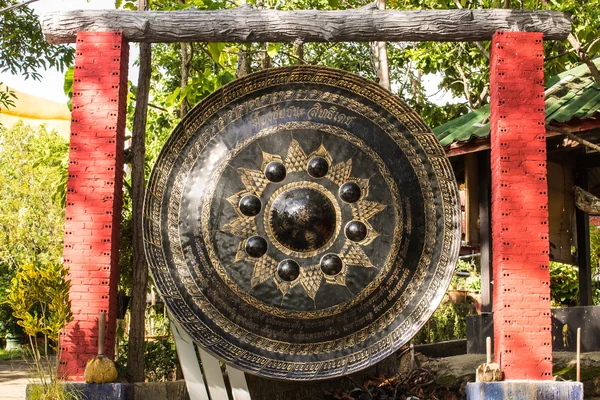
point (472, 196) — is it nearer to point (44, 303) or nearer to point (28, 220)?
point (44, 303)

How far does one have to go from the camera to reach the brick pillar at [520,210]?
25.2 ft

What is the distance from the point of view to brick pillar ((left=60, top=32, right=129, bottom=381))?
7.74m

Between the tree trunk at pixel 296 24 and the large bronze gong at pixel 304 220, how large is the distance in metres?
0.45

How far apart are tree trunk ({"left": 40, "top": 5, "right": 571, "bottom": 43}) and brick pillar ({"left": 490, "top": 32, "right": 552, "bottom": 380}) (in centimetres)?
21

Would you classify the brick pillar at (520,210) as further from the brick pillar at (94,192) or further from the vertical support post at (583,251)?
the vertical support post at (583,251)

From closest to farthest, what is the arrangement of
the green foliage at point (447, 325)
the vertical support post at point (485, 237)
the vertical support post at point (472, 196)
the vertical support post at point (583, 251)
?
1. the vertical support post at point (485, 237)
2. the vertical support post at point (472, 196)
3. the vertical support post at point (583, 251)
4. the green foliage at point (447, 325)

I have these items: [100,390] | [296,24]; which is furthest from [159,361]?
[296,24]

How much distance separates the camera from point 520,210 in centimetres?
795

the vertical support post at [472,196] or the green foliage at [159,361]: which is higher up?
the vertical support post at [472,196]

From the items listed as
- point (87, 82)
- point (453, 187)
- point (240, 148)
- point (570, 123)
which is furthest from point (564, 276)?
point (87, 82)

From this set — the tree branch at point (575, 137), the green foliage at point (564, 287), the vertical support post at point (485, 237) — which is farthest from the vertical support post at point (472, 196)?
the green foliage at point (564, 287)

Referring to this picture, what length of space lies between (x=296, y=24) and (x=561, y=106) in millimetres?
4235

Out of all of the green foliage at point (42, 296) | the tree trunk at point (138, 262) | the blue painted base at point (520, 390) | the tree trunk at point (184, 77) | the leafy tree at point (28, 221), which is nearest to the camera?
the green foliage at point (42, 296)

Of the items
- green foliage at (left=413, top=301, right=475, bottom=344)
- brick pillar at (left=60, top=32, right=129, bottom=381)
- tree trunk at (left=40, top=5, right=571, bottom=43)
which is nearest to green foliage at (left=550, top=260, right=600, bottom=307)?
green foliage at (left=413, top=301, right=475, bottom=344)
